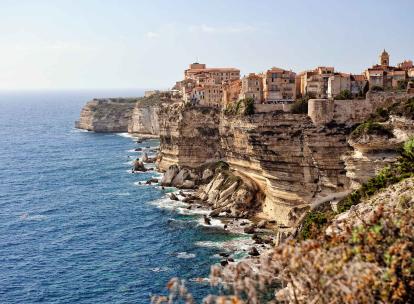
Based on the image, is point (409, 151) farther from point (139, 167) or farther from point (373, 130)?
point (139, 167)

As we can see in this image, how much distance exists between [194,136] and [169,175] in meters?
7.05

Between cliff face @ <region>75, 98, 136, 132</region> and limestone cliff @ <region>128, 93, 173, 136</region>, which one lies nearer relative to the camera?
limestone cliff @ <region>128, 93, 173, 136</region>

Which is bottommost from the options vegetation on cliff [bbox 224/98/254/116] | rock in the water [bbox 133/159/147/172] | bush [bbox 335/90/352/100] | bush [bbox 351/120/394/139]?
rock in the water [bbox 133/159/147/172]

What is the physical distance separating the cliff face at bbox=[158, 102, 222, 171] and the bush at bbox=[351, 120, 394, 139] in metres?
32.3

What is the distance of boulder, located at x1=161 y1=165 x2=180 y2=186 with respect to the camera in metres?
84.4

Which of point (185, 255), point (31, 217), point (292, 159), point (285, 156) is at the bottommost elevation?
point (185, 255)

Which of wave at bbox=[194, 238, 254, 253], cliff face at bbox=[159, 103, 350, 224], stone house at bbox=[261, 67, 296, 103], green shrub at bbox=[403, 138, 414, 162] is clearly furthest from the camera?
stone house at bbox=[261, 67, 296, 103]

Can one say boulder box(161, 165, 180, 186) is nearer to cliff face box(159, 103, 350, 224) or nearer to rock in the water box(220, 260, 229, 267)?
cliff face box(159, 103, 350, 224)

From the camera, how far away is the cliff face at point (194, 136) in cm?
8538

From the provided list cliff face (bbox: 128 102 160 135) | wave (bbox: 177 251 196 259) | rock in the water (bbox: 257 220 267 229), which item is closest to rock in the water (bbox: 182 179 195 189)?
rock in the water (bbox: 257 220 267 229)

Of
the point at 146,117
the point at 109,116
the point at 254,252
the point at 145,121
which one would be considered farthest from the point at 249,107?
the point at 109,116

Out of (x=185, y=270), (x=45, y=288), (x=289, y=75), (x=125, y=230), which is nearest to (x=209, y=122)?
(x=289, y=75)

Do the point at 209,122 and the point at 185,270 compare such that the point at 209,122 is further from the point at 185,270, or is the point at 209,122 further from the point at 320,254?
the point at 320,254

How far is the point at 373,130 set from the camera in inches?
2106
